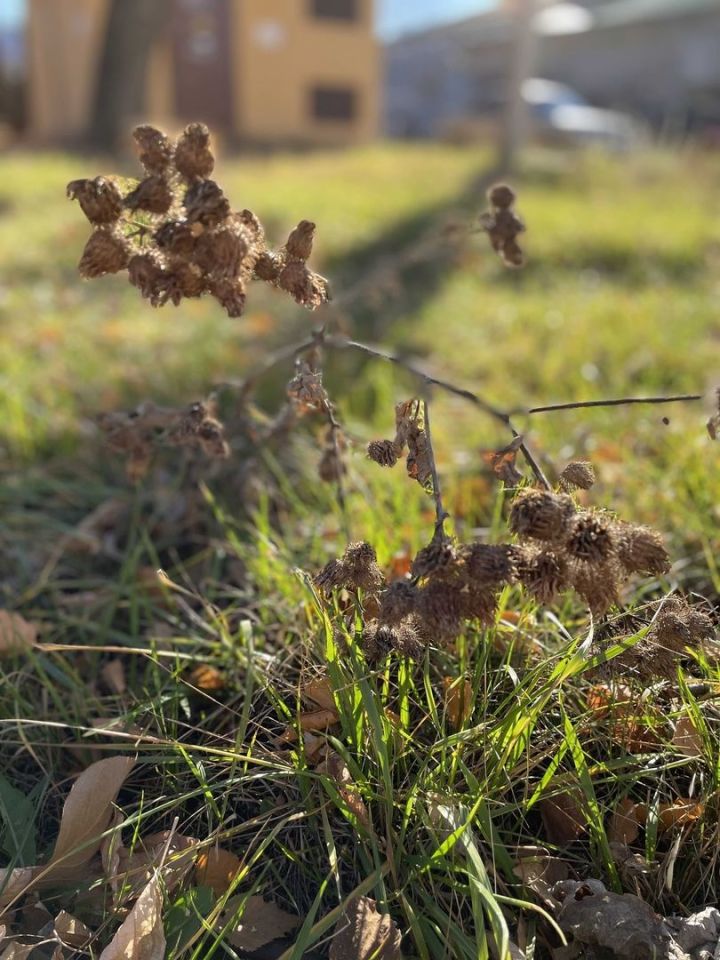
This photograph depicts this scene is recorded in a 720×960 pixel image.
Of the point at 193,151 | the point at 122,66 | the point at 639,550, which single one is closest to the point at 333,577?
the point at 639,550

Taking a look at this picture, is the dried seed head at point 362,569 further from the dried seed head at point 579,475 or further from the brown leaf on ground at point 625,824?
the brown leaf on ground at point 625,824

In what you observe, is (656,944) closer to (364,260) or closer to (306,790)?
(306,790)

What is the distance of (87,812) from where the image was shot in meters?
1.38

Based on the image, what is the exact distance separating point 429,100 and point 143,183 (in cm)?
3456

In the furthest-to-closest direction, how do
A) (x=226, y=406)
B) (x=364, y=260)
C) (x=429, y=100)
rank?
(x=429, y=100)
(x=364, y=260)
(x=226, y=406)

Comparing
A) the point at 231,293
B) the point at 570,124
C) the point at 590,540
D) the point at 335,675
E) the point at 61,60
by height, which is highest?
the point at 61,60

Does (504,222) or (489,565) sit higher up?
(504,222)

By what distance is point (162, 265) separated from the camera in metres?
1.25

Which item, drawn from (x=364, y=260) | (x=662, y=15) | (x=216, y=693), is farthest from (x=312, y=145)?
(x=662, y=15)

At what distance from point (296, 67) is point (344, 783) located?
1747 cm

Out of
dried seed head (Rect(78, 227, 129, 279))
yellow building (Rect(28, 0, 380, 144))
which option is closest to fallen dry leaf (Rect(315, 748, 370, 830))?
dried seed head (Rect(78, 227, 129, 279))

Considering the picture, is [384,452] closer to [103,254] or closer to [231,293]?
[231,293]

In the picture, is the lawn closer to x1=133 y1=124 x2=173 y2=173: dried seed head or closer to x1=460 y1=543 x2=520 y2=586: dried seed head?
x1=460 y1=543 x2=520 y2=586: dried seed head

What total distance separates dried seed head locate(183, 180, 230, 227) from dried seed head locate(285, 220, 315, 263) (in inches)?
5.9
